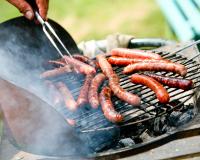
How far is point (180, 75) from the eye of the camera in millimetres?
4078

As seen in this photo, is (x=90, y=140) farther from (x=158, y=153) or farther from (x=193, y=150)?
(x=193, y=150)

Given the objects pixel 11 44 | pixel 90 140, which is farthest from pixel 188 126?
pixel 11 44

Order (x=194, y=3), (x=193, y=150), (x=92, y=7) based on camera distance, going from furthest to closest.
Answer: (x=92, y=7)
(x=194, y=3)
(x=193, y=150)

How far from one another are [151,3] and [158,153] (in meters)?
7.01

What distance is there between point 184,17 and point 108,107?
7.89 ft

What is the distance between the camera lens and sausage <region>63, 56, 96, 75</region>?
4.45 metres

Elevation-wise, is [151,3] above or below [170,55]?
above

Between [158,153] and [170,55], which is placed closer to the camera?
[158,153]

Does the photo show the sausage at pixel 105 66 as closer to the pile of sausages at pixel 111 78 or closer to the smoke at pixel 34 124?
the pile of sausages at pixel 111 78

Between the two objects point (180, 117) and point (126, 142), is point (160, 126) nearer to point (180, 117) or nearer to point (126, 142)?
point (180, 117)

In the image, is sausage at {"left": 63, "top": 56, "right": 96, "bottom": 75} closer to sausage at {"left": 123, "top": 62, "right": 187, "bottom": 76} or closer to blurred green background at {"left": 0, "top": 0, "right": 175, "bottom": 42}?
sausage at {"left": 123, "top": 62, "right": 187, "bottom": 76}

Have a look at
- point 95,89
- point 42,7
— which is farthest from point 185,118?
point 42,7

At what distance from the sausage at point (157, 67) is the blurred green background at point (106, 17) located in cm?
458

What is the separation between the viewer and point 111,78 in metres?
4.21
